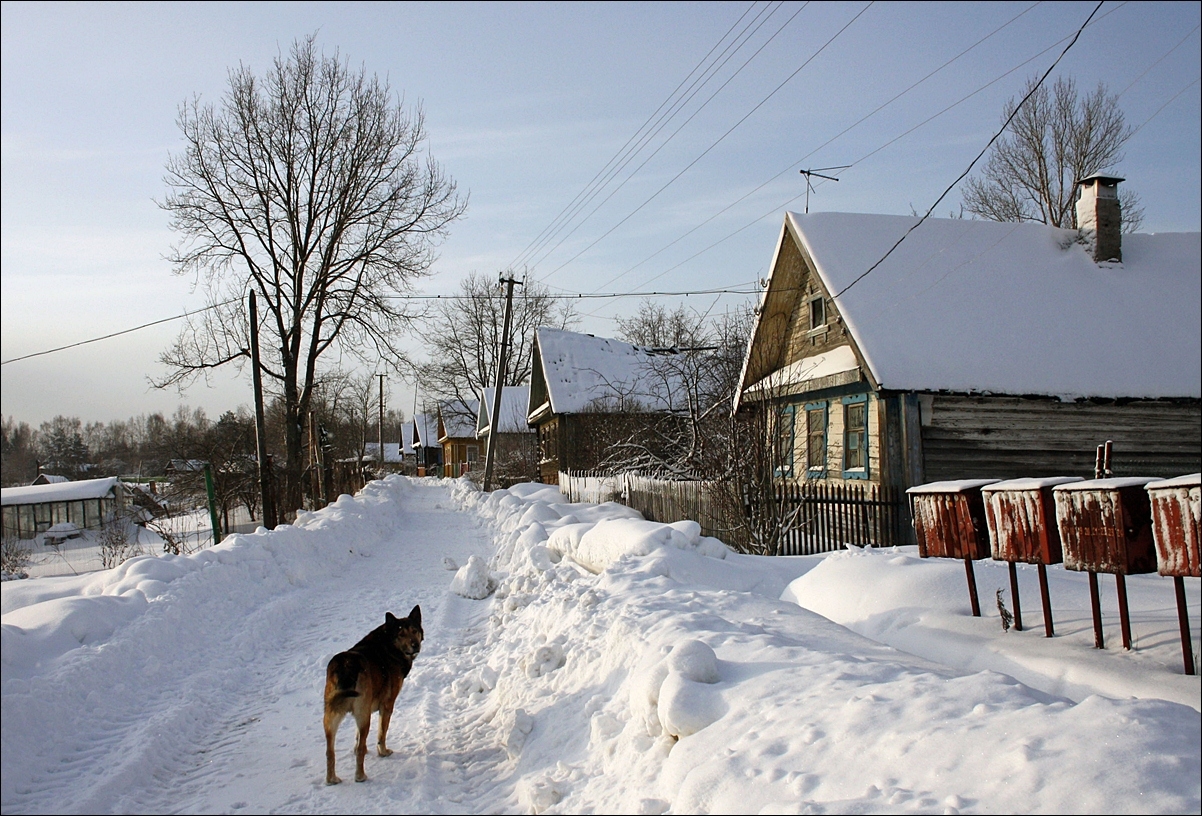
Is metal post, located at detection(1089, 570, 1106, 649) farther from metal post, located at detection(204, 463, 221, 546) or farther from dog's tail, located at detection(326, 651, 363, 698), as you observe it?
metal post, located at detection(204, 463, 221, 546)

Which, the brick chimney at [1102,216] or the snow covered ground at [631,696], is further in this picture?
the brick chimney at [1102,216]

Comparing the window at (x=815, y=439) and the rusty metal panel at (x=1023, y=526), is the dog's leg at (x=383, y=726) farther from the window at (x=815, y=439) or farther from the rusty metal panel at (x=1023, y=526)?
the window at (x=815, y=439)

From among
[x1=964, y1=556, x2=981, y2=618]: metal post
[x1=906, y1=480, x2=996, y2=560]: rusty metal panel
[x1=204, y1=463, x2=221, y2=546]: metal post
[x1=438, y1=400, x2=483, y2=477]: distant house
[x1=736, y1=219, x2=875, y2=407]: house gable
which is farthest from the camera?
[x1=438, y1=400, x2=483, y2=477]: distant house

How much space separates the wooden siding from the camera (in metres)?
13.3

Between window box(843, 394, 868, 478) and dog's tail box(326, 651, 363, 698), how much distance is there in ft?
39.8

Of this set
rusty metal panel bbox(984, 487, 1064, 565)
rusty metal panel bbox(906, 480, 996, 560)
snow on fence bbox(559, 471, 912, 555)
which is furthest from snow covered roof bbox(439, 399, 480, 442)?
rusty metal panel bbox(984, 487, 1064, 565)

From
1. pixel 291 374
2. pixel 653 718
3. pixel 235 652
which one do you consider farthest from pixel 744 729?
pixel 291 374

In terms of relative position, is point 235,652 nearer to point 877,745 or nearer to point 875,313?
point 877,745

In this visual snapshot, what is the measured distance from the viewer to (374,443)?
10919cm

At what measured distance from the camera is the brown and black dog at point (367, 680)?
4.11m

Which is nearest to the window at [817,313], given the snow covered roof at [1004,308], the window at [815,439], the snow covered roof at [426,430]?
the snow covered roof at [1004,308]

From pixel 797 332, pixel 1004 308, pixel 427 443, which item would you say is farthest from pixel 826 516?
pixel 427 443

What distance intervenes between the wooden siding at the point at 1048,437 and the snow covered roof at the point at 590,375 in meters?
15.3

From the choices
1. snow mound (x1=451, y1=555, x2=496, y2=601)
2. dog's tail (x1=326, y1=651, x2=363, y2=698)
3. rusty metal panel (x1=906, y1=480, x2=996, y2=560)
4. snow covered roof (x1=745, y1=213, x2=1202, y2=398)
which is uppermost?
snow covered roof (x1=745, y1=213, x2=1202, y2=398)
